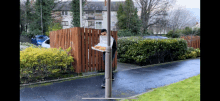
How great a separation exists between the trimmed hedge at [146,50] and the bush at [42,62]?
4.14 metres

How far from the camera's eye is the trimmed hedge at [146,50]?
31.3 feet

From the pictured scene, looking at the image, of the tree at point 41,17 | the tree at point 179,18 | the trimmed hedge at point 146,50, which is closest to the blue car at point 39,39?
the tree at point 41,17

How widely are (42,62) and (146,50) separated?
5670 mm

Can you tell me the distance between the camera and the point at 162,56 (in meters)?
10.8

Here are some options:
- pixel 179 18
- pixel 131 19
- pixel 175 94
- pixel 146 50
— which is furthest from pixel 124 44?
pixel 179 18

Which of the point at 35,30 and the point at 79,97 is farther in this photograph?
the point at 35,30

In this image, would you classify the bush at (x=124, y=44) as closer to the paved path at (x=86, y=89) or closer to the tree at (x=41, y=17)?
the paved path at (x=86, y=89)

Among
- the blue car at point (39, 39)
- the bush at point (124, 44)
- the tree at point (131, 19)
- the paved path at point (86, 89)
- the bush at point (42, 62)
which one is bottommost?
the paved path at point (86, 89)

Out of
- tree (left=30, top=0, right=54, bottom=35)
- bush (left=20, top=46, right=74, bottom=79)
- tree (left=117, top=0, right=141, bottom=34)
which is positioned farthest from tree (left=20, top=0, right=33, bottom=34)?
bush (left=20, top=46, right=74, bottom=79)

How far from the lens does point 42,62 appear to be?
5.99 meters

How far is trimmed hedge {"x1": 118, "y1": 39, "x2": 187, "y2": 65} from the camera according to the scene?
9539 millimetres

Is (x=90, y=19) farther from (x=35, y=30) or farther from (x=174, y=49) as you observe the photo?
(x=174, y=49)

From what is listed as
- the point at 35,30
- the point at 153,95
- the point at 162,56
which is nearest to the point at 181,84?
the point at 153,95
